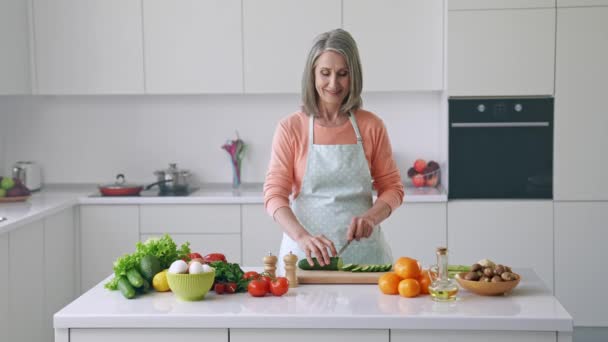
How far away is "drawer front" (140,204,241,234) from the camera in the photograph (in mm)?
4770

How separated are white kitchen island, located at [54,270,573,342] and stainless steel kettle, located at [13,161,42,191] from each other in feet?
8.93

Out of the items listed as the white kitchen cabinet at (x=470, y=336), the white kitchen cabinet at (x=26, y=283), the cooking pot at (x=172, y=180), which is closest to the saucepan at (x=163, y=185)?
the cooking pot at (x=172, y=180)

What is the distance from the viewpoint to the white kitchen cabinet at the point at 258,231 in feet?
15.6

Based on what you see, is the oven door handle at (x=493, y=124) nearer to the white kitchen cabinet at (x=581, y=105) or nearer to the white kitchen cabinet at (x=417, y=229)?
the white kitchen cabinet at (x=581, y=105)

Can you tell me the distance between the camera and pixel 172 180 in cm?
494

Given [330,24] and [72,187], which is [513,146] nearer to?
[330,24]

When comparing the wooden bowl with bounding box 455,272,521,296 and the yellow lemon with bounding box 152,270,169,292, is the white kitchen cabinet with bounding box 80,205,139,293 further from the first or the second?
the wooden bowl with bounding box 455,272,521,296

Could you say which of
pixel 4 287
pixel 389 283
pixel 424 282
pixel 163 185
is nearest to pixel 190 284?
pixel 389 283

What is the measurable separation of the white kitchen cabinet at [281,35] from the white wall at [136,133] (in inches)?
15.6

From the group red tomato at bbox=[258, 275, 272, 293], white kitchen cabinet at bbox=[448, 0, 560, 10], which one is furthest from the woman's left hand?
white kitchen cabinet at bbox=[448, 0, 560, 10]

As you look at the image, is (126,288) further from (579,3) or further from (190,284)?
(579,3)

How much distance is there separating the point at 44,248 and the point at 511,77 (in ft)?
8.32

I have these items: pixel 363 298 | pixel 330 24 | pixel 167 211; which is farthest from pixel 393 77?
pixel 363 298

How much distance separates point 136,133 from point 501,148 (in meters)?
2.16
